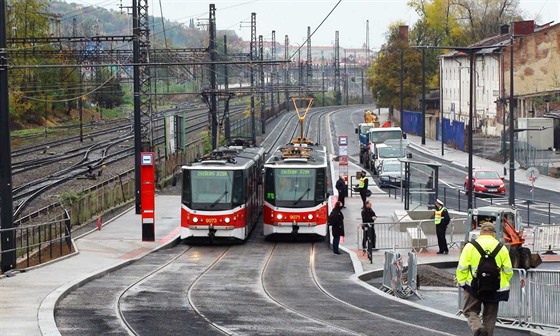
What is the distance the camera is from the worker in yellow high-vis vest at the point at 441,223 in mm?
29938

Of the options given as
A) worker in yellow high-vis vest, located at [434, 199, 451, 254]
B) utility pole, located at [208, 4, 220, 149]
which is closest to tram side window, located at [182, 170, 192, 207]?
worker in yellow high-vis vest, located at [434, 199, 451, 254]

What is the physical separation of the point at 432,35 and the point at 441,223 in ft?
350

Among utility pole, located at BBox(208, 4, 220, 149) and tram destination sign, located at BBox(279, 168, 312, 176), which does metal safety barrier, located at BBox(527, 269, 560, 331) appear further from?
utility pole, located at BBox(208, 4, 220, 149)

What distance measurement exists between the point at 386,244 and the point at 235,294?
1100 centimetres

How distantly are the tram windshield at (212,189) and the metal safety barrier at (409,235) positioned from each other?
3947mm

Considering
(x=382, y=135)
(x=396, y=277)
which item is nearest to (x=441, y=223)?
(x=396, y=277)

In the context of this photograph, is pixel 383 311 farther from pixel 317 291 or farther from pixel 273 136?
pixel 273 136

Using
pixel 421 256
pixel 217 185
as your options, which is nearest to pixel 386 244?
pixel 421 256

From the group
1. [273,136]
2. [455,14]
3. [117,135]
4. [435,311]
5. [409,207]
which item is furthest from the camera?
[455,14]

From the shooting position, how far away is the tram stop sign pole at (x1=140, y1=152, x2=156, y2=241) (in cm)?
3341

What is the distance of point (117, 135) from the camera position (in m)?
93.7

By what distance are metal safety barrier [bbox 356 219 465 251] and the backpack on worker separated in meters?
18.1

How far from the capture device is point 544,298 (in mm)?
17531

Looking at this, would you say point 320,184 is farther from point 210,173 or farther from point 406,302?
point 406,302
